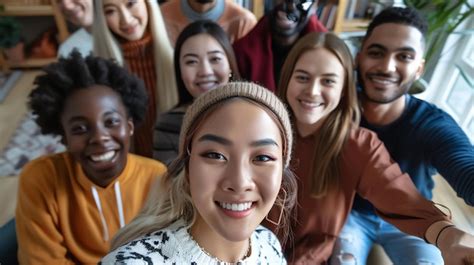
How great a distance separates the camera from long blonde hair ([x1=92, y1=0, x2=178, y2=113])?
157 centimetres

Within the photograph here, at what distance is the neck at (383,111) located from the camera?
1390mm

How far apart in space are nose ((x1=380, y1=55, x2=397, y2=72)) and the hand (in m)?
0.56

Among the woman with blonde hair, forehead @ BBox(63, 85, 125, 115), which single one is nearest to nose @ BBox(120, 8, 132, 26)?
the woman with blonde hair

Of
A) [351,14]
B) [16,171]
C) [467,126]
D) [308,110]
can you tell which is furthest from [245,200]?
[351,14]

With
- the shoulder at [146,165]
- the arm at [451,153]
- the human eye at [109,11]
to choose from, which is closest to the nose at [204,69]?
the shoulder at [146,165]

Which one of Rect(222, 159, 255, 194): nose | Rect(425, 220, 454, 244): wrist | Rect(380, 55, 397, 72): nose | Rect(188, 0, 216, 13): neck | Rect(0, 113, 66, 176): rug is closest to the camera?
Rect(222, 159, 255, 194): nose

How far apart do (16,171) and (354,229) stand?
1916 mm

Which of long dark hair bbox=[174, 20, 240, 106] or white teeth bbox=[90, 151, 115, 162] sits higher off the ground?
long dark hair bbox=[174, 20, 240, 106]

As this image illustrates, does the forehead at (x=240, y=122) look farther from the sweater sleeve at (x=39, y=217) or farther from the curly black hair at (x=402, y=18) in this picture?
the curly black hair at (x=402, y=18)

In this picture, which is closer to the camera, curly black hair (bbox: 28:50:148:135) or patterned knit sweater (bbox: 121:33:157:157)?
curly black hair (bbox: 28:50:148:135)

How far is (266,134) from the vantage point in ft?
2.48

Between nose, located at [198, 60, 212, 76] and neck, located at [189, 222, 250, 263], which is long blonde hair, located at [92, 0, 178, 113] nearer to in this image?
nose, located at [198, 60, 212, 76]

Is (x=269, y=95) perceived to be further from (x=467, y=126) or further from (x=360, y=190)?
(x=467, y=126)

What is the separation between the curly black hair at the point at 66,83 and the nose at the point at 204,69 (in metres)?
0.25
